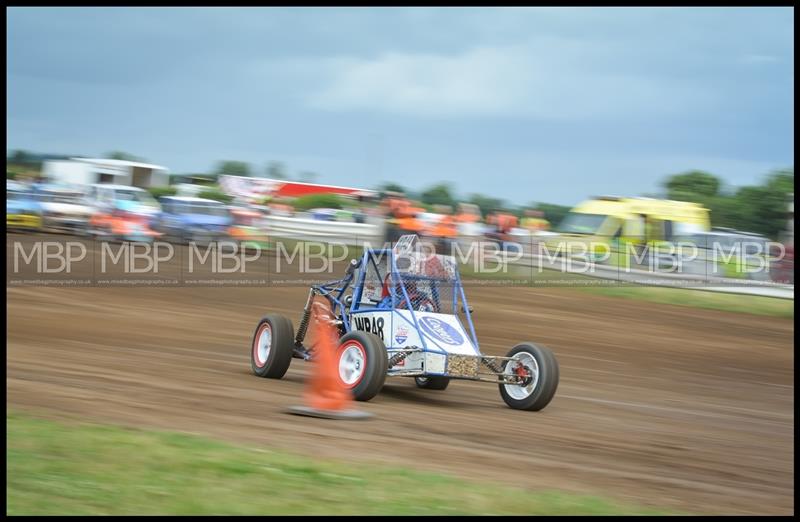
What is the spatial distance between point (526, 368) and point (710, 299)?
1264cm

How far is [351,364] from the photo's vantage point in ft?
29.9

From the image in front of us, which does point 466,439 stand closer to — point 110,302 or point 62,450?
point 62,450

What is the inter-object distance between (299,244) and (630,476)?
51.0 ft

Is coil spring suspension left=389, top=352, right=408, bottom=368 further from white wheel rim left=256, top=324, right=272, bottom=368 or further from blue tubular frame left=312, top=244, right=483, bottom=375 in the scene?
white wheel rim left=256, top=324, right=272, bottom=368

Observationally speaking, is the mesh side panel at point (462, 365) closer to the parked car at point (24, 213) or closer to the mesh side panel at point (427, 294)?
the mesh side panel at point (427, 294)

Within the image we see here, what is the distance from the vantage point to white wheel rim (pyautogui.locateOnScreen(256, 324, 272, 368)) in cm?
1044

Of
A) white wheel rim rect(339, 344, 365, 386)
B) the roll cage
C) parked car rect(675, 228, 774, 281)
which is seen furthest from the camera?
parked car rect(675, 228, 774, 281)

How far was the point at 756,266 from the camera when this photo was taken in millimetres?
21500

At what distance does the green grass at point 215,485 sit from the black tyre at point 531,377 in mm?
3098

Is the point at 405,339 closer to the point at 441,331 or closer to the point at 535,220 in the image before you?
the point at 441,331

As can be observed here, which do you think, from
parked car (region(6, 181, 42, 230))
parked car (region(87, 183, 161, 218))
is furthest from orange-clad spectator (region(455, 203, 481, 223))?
parked car (region(6, 181, 42, 230))

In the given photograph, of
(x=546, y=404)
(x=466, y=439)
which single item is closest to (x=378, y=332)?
(x=546, y=404)

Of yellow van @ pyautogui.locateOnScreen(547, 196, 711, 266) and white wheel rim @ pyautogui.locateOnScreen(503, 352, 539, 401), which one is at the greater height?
yellow van @ pyautogui.locateOnScreen(547, 196, 711, 266)

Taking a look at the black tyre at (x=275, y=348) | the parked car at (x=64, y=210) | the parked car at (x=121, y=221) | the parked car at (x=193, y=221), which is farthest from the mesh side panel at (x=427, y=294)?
the parked car at (x=64, y=210)
